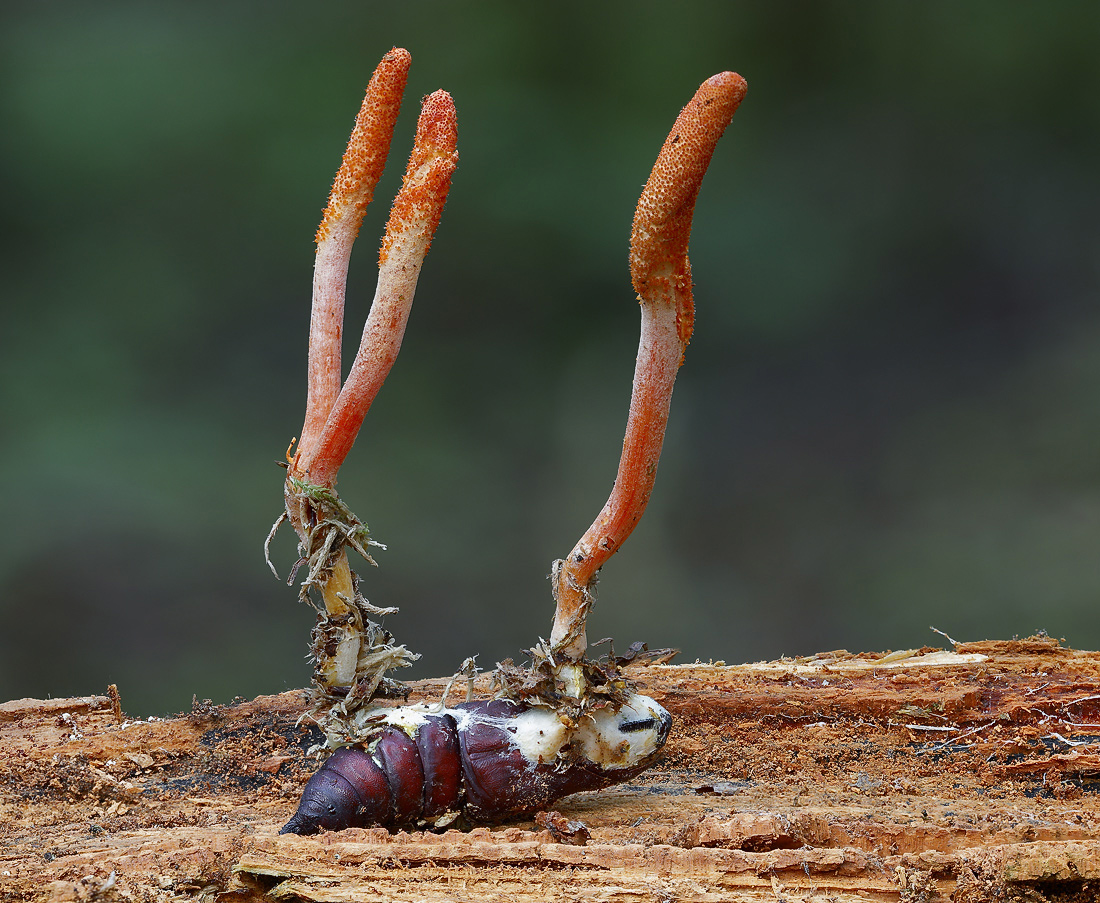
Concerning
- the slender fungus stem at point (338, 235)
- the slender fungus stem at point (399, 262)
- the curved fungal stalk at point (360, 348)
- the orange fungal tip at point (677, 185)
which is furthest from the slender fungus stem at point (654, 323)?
the slender fungus stem at point (338, 235)

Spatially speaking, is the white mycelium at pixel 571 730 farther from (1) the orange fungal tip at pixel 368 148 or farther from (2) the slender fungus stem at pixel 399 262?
(1) the orange fungal tip at pixel 368 148

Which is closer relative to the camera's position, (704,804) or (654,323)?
(654,323)

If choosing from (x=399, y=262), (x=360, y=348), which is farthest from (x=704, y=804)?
(x=399, y=262)

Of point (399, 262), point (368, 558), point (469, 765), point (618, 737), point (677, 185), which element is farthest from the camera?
point (368, 558)

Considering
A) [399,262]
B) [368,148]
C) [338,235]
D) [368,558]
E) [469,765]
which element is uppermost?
[368,148]

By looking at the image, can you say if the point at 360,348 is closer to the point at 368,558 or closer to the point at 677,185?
the point at 368,558
